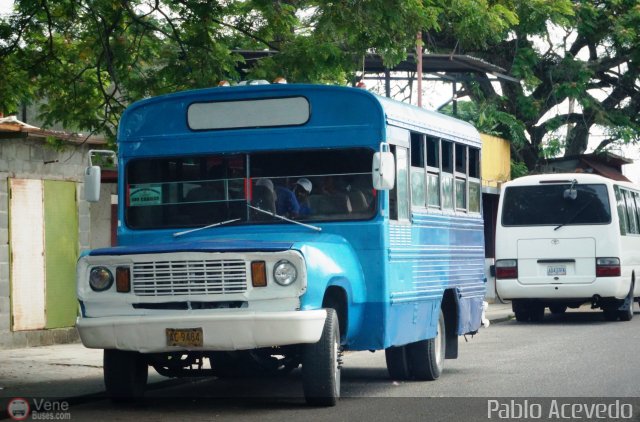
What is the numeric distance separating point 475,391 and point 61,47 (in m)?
9.13

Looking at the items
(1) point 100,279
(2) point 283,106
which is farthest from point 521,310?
(1) point 100,279

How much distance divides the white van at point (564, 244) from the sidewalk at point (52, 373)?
29.2 ft

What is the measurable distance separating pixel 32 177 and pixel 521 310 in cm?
1053

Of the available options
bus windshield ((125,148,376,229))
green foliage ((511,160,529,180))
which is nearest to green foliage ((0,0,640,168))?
bus windshield ((125,148,376,229))

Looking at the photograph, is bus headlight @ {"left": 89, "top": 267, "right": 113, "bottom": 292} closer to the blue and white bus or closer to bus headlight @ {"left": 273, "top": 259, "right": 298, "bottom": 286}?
the blue and white bus

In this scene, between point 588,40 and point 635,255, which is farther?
point 588,40

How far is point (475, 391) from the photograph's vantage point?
12711 millimetres

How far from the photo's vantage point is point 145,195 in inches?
486

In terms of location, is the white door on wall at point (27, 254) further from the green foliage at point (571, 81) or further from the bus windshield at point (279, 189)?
the green foliage at point (571, 81)

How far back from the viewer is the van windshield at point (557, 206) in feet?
79.9

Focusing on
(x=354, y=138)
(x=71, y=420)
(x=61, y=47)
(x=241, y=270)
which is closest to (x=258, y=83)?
(x=354, y=138)

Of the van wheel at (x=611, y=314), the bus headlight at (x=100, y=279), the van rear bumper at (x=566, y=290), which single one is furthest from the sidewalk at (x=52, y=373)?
the van wheel at (x=611, y=314)

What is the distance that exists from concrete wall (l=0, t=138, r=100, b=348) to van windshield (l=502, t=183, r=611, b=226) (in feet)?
27.5

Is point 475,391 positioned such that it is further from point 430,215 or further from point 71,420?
point 71,420
